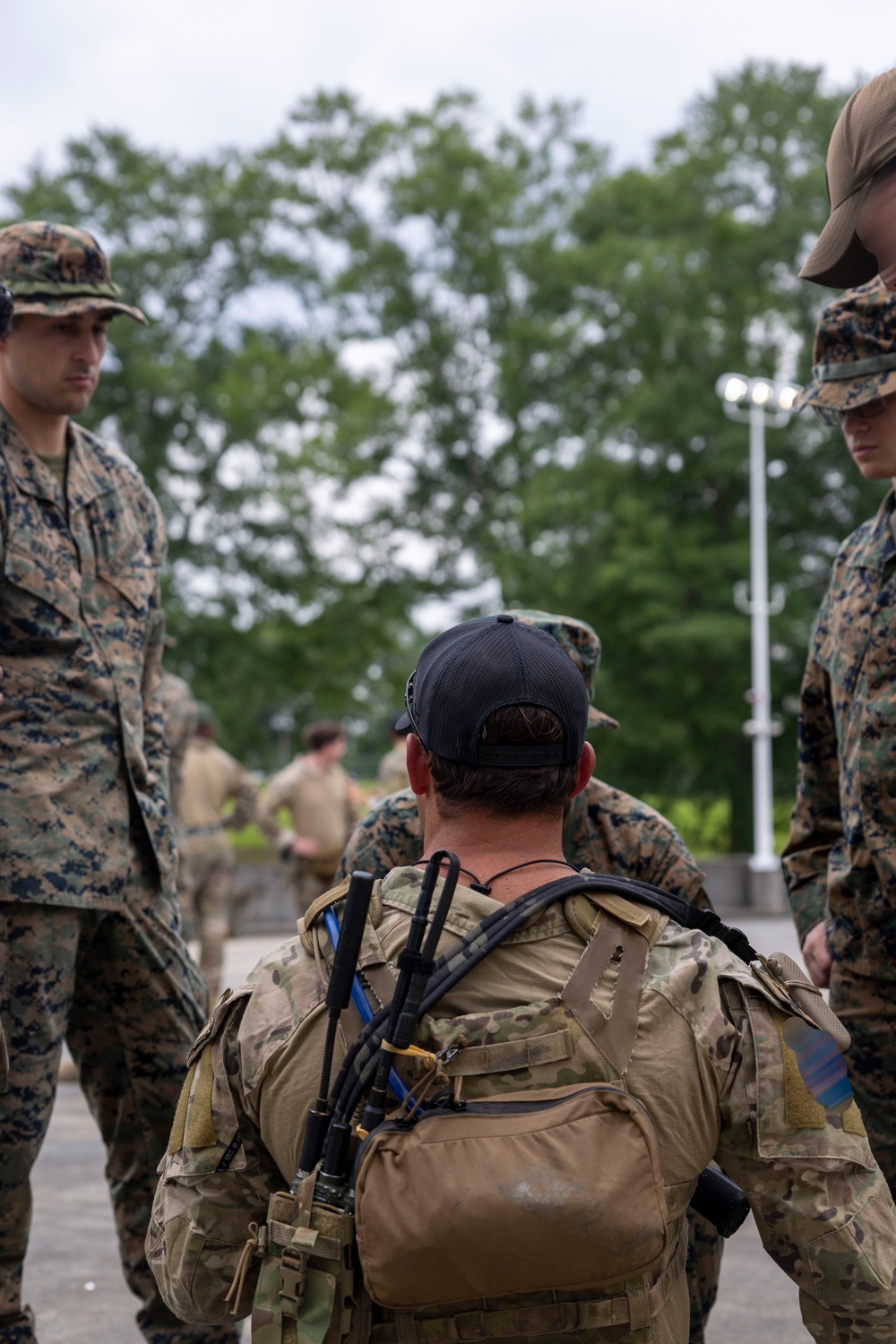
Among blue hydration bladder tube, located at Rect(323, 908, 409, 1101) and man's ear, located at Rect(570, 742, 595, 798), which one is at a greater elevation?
man's ear, located at Rect(570, 742, 595, 798)

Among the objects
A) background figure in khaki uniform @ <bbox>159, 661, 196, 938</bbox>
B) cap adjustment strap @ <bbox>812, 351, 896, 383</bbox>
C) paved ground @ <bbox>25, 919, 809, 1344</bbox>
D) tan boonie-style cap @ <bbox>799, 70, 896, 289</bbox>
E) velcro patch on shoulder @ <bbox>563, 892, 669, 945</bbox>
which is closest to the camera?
velcro patch on shoulder @ <bbox>563, 892, 669, 945</bbox>

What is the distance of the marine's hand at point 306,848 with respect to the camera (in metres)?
12.6

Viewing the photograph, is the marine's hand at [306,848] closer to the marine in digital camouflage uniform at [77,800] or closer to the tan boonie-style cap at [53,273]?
the marine in digital camouflage uniform at [77,800]

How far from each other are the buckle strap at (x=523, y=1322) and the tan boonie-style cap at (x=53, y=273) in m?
2.42

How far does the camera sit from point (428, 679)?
2.19 meters

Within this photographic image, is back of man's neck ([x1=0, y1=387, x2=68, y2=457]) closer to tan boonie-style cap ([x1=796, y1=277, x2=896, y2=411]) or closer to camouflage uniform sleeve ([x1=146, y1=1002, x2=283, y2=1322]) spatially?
tan boonie-style cap ([x1=796, y1=277, x2=896, y2=411])

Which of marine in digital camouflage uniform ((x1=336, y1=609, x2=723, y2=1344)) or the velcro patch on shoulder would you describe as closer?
the velcro patch on shoulder

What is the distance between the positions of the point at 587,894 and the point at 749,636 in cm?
2555

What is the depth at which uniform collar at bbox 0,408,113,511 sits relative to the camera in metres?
3.50

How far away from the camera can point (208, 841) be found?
11.8 meters

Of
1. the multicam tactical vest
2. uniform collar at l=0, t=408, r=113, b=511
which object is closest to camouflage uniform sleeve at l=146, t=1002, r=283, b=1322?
the multicam tactical vest

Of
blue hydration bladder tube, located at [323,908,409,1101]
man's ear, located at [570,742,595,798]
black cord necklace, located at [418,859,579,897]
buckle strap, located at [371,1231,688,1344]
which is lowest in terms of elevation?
buckle strap, located at [371,1231,688,1344]

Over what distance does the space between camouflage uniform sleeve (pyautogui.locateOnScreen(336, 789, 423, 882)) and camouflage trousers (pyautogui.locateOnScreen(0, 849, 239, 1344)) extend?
0.47 metres

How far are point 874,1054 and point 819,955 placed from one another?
0.28m
